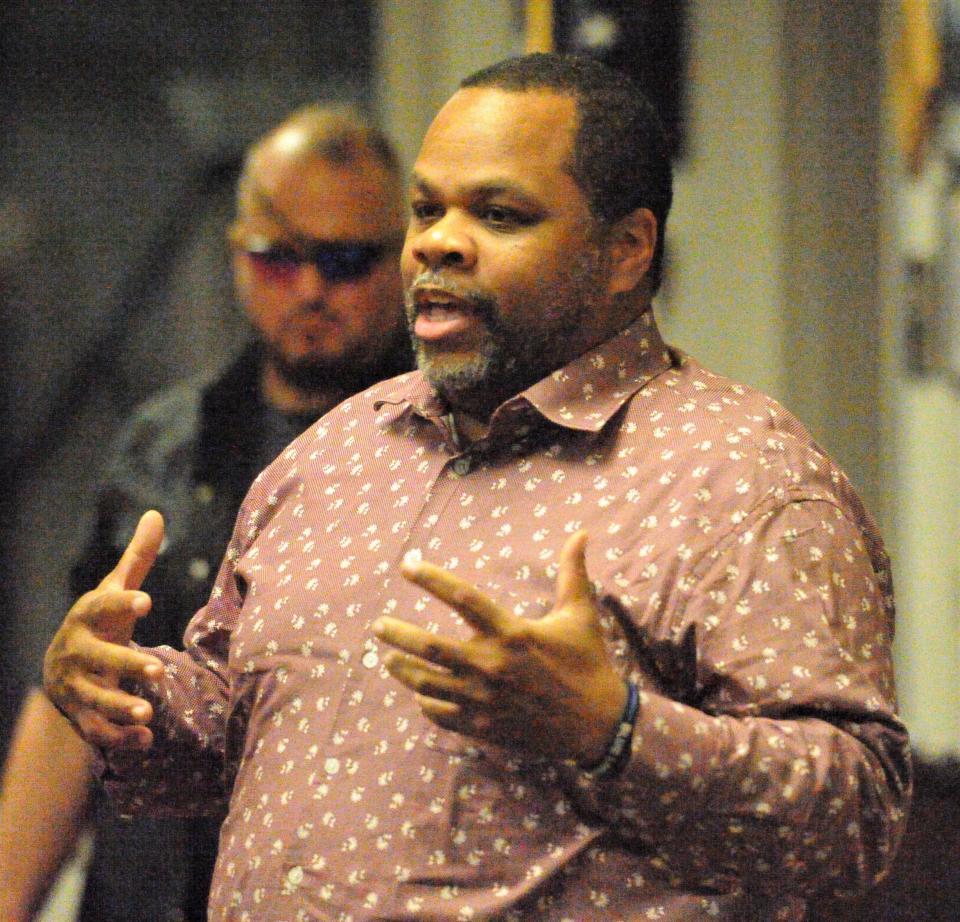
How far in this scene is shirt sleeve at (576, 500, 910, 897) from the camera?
1347mm

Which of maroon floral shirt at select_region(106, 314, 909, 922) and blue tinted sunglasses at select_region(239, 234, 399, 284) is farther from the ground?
blue tinted sunglasses at select_region(239, 234, 399, 284)

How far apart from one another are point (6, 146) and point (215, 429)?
4.11 ft

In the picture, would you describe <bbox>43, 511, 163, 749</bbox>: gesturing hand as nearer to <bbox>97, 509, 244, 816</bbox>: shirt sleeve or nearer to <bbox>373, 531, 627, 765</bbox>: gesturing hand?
<bbox>97, 509, 244, 816</bbox>: shirt sleeve

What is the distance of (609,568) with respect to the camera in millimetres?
1476

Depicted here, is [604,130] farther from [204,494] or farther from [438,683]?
[204,494]

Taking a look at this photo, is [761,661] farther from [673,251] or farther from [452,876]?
[673,251]

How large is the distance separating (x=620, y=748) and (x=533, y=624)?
0.43 ft

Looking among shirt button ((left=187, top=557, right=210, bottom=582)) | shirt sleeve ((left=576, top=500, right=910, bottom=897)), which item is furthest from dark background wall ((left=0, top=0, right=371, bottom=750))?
shirt sleeve ((left=576, top=500, right=910, bottom=897))

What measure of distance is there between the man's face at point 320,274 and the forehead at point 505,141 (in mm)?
565

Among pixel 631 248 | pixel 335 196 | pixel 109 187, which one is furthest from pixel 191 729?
pixel 109 187

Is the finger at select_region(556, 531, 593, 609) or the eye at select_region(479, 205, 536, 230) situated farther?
the eye at select_region(479, 205, 536, 230)

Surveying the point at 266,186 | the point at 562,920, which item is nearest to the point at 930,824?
the point at 562,920

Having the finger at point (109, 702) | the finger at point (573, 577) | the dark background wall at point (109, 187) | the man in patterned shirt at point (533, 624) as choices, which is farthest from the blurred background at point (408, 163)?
the finger at point (573, 577)

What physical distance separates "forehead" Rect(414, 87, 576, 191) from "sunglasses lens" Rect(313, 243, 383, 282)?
22.9 inches
